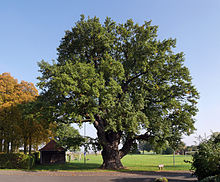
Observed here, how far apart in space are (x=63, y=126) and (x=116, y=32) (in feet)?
45.3

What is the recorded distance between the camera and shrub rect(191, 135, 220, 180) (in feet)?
43.2

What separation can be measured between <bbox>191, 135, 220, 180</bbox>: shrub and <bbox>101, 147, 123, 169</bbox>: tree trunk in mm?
12843

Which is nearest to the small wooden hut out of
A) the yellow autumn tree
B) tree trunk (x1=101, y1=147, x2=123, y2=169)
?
the yellow autumn tree

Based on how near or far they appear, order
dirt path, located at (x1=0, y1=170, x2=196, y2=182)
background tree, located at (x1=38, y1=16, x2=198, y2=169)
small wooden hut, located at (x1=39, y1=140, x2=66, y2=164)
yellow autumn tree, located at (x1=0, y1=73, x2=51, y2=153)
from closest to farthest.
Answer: dirt path, located at (x1=0, y1=170, x2=196, y2=182) → background tree, located at (x1=38, y1=16, x2=198, y2=169) → yellow autumn tree, located at (x1=0, y1=73, x2=51, y2=153) → small wooden hut, located at (x1=39, y1=140, x2=66, y2=164)

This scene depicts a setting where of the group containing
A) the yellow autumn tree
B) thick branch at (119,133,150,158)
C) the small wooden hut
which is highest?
the yellow autumn tree

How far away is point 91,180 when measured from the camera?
17.0 metres

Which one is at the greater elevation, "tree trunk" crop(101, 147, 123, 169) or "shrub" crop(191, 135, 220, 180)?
"shrub" crop(191, 135, 220, 180)

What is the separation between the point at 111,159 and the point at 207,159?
14687mm

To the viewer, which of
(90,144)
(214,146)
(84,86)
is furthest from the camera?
(90,144)

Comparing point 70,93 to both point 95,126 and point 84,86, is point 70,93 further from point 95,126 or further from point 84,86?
point 95,126

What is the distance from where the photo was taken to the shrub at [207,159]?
43.2 feet

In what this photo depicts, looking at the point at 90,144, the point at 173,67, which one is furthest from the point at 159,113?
the point at 90,144

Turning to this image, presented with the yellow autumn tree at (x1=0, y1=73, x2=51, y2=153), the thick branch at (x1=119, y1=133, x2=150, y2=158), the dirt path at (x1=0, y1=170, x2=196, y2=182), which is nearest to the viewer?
the dirt path at (x1=0, y1=170, x2=196, y2=182)

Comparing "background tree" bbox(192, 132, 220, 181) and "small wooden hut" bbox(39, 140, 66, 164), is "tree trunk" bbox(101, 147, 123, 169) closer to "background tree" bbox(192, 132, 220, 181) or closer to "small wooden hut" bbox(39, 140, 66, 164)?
"background tree" bbox(192, 132, 220, 181)
